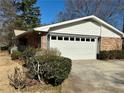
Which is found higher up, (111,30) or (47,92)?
(111,30)

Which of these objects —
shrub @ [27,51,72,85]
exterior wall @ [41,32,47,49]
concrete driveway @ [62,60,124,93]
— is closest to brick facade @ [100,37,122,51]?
exterior wall @ [41,32,47,49]

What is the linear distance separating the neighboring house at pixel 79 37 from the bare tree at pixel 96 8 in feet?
56.1

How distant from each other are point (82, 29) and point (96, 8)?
65.5 ft

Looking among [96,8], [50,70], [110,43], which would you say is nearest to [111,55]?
[110,43]

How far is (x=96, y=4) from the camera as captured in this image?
36.9 m

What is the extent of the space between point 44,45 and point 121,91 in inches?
375

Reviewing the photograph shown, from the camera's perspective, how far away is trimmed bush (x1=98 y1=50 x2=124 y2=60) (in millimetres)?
18625

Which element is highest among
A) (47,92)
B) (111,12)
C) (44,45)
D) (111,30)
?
(111,12)

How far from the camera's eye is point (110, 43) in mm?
20312

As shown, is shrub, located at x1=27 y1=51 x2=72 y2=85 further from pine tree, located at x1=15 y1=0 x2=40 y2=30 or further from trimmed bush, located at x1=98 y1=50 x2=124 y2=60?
pine tree, located at x1=15 y1=0 x2=40 y2=30

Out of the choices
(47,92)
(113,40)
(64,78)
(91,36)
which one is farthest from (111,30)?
(47,92)

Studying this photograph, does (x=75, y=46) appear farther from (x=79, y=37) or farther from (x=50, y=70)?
(x=50, y=70)

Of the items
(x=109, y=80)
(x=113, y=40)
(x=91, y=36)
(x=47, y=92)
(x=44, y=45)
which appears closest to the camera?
(x=47, y=92)

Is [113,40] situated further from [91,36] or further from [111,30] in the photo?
[91,36]
